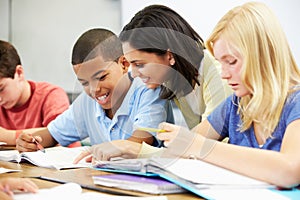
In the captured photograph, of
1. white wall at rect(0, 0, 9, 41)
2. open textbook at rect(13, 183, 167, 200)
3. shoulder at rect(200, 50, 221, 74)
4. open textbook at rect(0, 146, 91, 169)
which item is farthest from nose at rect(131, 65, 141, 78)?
white wall at rect(0, 0, 9, 41)

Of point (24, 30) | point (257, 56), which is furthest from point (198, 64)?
point (24, 30)

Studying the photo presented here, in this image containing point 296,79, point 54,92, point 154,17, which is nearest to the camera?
point 296,79

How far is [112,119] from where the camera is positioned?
61.2 inches

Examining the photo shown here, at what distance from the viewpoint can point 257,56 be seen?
1.01 meters

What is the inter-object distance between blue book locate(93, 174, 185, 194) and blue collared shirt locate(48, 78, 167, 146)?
17.1 inches

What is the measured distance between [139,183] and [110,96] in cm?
66

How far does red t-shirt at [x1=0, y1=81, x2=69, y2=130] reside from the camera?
211cm

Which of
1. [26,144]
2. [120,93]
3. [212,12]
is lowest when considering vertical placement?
[26,144]

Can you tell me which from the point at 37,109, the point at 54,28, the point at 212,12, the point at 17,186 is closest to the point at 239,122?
the point at 17,186

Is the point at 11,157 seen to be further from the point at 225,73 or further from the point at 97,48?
the point at 225,73

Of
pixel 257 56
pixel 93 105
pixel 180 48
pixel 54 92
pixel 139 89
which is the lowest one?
pixel 54 92

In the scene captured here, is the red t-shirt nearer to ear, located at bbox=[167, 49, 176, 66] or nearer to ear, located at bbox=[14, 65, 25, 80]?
ear, located at bbox=[14, 65, 25, 80]

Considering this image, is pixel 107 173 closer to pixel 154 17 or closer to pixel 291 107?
pixel 291 107

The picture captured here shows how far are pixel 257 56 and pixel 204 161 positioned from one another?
10.1 inches
